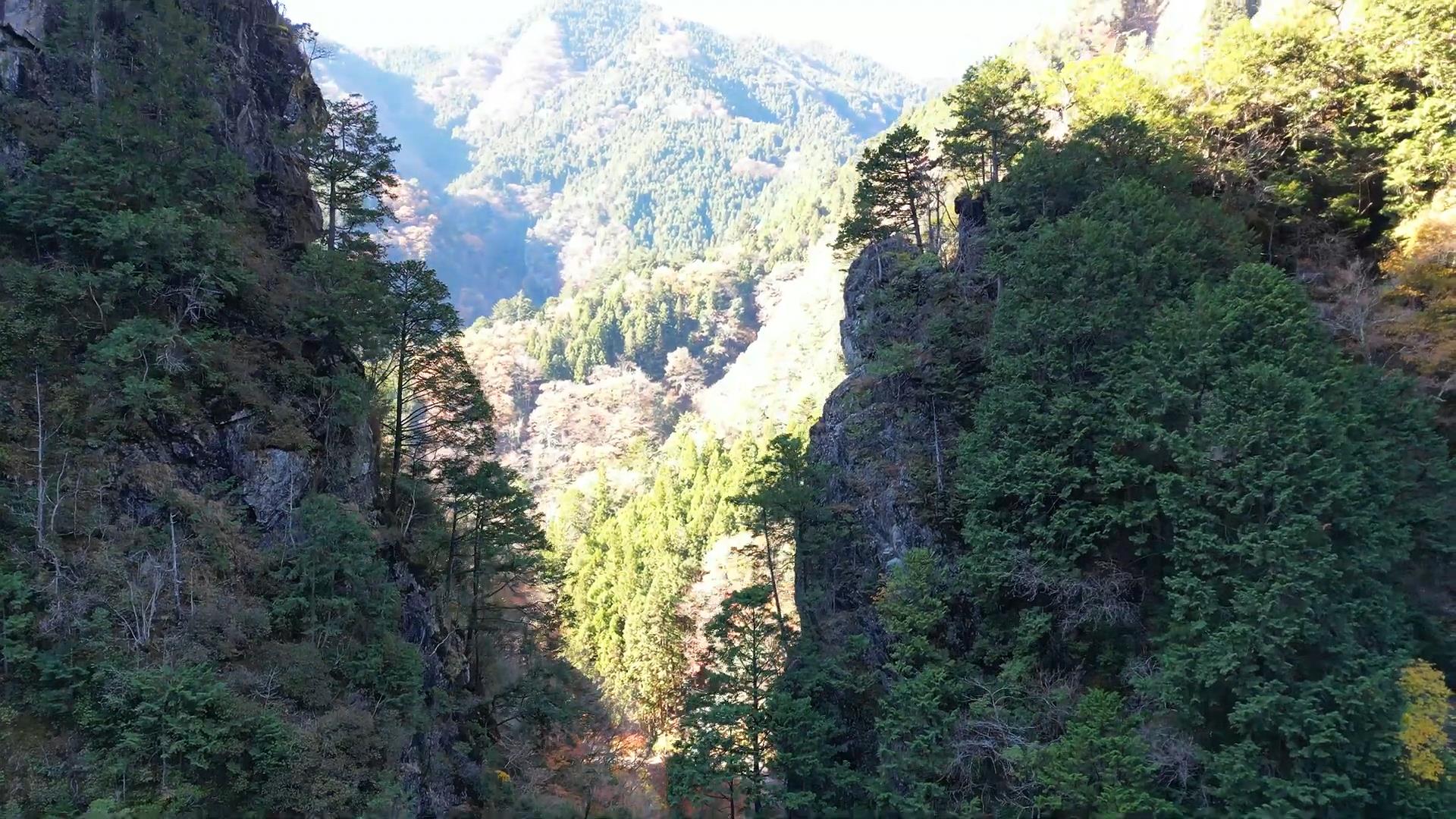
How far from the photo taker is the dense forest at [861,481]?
54.3 feet

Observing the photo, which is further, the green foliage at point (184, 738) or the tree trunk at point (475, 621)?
the tree trunk at point (475, 621)

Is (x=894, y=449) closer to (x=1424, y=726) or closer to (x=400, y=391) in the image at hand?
(x=1424, y=726)

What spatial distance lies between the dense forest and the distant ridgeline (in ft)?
0.46

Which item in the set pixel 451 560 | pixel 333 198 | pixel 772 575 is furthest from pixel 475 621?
pixel 333 198

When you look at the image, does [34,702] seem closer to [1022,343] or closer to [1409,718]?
[1022,343]

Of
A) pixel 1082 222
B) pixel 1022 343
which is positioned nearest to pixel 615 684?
pixel 1022 343

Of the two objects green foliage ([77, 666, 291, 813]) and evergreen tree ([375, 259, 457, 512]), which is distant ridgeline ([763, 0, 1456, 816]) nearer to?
green foliage ([77, 666, 291, 813])

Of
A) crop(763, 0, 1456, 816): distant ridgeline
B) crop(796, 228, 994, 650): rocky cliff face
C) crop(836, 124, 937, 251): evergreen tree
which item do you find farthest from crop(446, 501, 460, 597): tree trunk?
crop(836, 124, 937, 251): evergreen tree

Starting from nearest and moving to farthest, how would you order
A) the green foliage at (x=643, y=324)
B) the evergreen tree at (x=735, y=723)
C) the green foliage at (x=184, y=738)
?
the green foliage at (x=184, y=738), the evergreen tree at (x=735, y=723), the green foliage at (x=643, y=324)

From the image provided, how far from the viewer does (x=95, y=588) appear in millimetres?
16344

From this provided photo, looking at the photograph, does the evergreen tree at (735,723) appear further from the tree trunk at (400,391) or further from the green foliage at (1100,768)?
the tree trunk at (400,391)

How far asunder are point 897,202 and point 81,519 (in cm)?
3285

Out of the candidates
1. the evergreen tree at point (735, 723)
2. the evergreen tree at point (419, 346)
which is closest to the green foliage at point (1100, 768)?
the evergreen tree at point (735, 723)

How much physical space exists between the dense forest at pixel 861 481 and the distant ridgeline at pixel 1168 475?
0.46 feet
